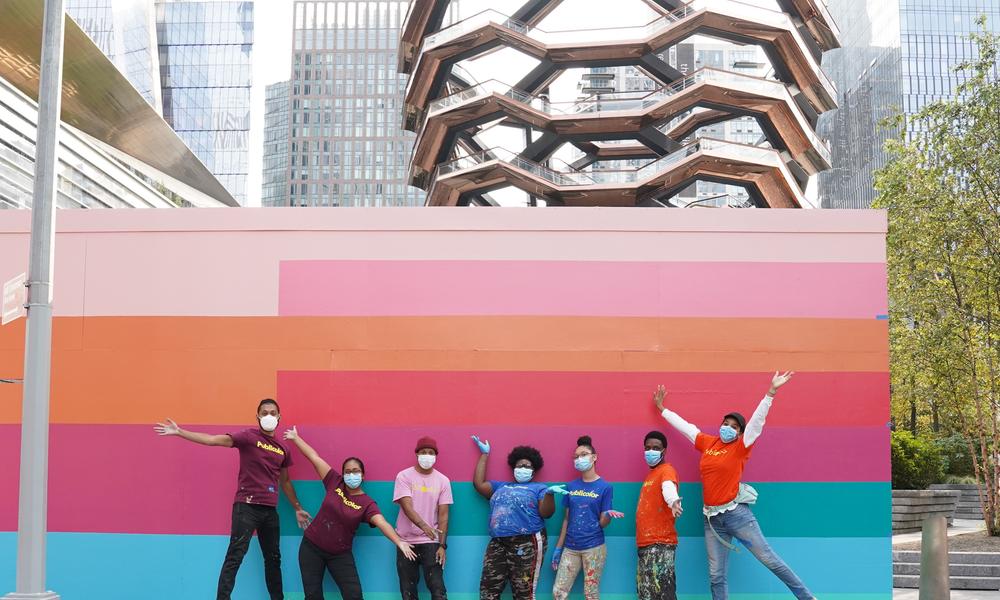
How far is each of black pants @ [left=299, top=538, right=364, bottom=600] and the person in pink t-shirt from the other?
419 millimetres

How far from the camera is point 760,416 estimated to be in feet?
25.7

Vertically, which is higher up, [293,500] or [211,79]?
[211,79]

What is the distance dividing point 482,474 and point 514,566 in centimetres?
90

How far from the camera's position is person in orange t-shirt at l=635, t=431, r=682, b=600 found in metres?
8.00

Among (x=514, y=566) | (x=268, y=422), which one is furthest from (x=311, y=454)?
(x=514, y=566)

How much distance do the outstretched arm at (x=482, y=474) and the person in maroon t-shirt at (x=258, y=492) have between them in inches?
62.4

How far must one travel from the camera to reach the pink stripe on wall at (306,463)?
8.63 metres

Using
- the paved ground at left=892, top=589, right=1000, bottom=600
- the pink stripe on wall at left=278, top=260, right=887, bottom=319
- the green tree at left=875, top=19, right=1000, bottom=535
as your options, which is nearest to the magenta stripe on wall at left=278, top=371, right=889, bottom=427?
the pink stripe on wall at left=278, top=260, right=887, bottom=319

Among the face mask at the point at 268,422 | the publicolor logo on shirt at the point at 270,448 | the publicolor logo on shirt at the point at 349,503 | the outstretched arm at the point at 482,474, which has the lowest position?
the publicolor logo on shirt at the point at 349,503

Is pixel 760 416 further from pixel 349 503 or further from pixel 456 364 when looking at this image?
pixel 349 503

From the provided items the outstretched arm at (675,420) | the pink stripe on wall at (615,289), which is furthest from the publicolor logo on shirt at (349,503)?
the outstretched arm at (675,420)

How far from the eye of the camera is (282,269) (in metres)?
8.87


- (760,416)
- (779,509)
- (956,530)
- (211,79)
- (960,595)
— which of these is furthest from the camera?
(211,79)

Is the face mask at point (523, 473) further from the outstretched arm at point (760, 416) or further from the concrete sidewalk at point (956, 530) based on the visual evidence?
the concrete sidewalk at point (956, 530)
